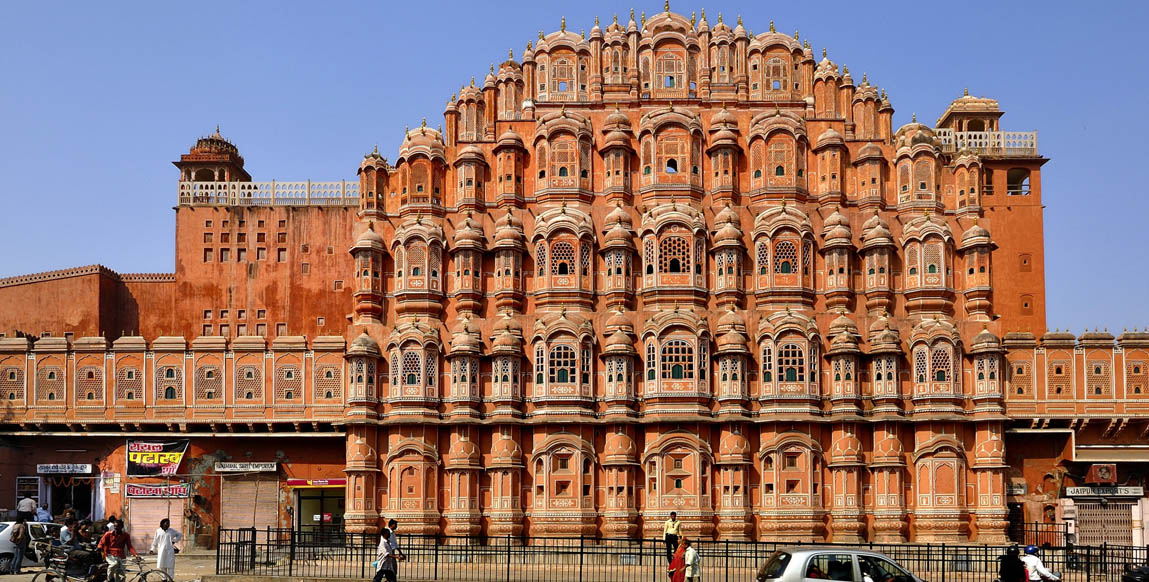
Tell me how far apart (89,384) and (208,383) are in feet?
15.7

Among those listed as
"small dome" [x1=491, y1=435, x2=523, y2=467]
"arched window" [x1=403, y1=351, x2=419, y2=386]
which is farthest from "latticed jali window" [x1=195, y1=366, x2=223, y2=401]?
"small dome" [x1=491, y1=435, x2=523, y2=467]

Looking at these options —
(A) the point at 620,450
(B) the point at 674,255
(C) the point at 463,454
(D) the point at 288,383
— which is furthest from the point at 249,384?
(B) the point at 674,255

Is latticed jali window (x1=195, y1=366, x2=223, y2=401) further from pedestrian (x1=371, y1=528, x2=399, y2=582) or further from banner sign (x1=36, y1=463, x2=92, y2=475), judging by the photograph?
pedestrian (x1=371, y1=528, x2=399, y2=582)

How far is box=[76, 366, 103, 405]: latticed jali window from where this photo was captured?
4938 cm

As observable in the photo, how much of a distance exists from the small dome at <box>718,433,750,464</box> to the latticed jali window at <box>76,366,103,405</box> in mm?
24468

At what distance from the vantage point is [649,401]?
46938mm

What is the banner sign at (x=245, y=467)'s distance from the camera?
49312mm

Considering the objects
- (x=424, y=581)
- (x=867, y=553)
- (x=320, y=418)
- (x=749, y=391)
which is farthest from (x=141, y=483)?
(x=867, y=553)

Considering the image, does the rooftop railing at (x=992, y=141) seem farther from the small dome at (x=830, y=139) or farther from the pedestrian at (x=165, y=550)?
the pedestrian at (x=165, y=550)

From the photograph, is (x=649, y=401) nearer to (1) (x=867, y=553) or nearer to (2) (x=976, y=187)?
(2) (x=976, y=187)

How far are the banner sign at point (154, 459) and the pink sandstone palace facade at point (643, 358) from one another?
1.16 ft

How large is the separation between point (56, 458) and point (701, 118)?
29342 millimetres

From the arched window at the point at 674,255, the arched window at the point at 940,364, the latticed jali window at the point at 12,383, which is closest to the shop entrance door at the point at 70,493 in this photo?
the latticed jali window at the point at 12,383

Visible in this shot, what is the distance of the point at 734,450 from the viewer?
152ft
